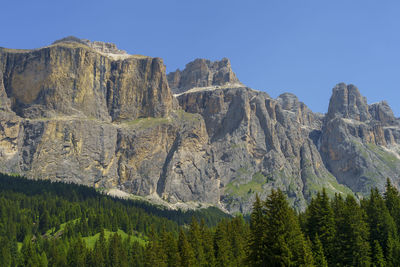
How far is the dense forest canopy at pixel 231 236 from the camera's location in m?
61.0

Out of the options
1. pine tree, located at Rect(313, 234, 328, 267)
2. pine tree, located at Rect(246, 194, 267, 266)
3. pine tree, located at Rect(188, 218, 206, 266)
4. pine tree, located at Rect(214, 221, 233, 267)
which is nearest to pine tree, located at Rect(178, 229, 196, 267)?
pine tree, located at Rect(188, 218, 206, 266)

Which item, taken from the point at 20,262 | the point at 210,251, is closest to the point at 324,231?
the point at 210,251

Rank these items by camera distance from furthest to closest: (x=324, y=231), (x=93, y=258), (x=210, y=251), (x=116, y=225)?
(x=116, y=225) → (x=93, y=258) → (x=210, y=251) → (x=324, y=231)

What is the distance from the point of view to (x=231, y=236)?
111m

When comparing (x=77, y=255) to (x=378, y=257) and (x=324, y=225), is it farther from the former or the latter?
(x=378, y=257)

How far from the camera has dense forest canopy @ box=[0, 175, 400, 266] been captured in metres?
61.0

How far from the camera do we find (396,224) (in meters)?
93.8

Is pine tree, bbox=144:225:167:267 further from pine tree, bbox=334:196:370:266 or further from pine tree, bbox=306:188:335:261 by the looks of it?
pine tree, bbox=334:196:370:266

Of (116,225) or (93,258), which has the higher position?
(116,225)

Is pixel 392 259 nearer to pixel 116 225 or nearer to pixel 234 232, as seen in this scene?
pixel 234 232

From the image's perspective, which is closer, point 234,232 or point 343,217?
point 343,217

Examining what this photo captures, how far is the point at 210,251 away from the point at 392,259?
38106 mm

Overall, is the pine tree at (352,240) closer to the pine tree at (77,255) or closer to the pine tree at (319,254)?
the pine tree at (319,254)

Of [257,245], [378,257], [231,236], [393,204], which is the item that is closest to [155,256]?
[231,236]
